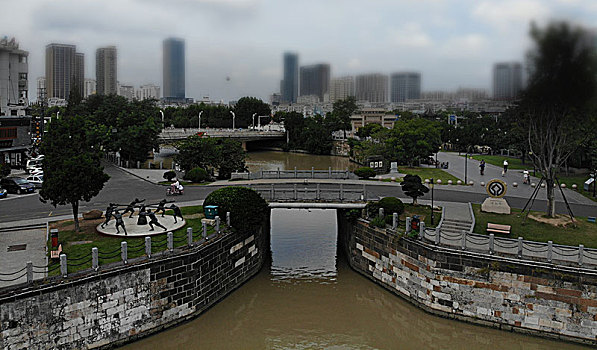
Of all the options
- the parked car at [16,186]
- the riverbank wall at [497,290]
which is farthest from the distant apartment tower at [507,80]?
the parked car at [16,186]

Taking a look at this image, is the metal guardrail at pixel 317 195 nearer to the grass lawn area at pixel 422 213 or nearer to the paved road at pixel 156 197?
the grass lawn area at pixel 422 213

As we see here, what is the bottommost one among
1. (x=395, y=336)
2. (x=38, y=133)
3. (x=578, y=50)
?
(x=395, y=336)

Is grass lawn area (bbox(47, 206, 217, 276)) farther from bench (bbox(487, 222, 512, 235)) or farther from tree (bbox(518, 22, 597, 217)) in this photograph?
tree (bbox(518, 22, 597, 217))

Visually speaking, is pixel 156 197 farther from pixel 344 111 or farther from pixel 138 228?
pixel 344 111

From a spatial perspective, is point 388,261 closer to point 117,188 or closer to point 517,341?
point 517,341

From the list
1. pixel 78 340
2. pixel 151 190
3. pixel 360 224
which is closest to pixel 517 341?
pixel 360 224
